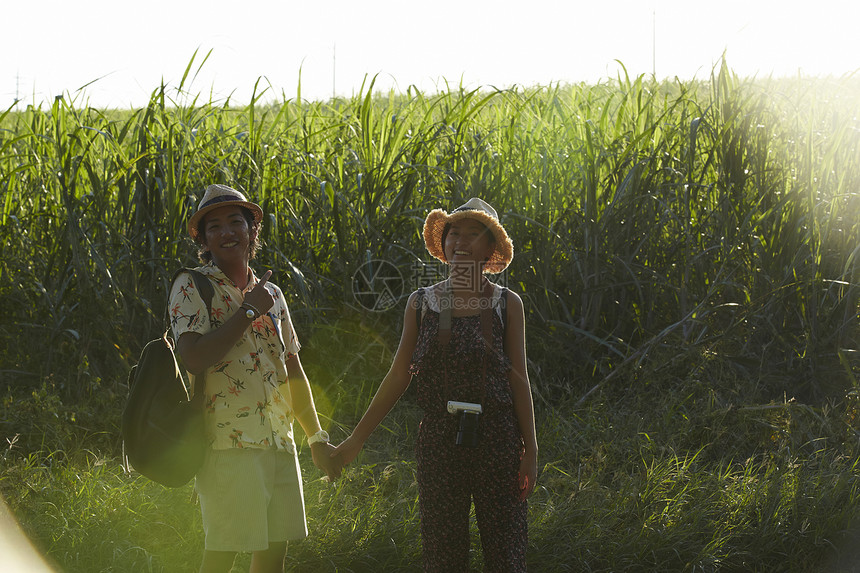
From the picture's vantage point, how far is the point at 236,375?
7.45 feet

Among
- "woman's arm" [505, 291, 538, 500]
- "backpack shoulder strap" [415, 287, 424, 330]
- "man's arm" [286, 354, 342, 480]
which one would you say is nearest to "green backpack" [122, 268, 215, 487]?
"man's arm" [286, 354, 342, 480]

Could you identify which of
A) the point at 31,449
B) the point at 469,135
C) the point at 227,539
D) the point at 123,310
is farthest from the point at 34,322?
the point at 227,539

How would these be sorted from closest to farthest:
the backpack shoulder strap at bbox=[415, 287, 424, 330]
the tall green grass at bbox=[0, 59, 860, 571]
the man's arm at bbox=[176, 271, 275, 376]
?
the man's arm at bbox=[176, 271, 275, 376] → the backpack shoulder strap at bbox=[415, 287, 424, 330] → the tall green grass at bbox=[0, 59, 860, 571]

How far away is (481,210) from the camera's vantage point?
2.41 m

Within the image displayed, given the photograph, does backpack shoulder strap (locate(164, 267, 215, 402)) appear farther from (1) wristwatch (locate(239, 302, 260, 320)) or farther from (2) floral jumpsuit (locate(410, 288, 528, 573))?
(2) floral jumpsuit (locate(410, 288, 528, 573))

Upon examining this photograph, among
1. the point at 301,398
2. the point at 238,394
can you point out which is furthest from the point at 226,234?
the point at 301,398

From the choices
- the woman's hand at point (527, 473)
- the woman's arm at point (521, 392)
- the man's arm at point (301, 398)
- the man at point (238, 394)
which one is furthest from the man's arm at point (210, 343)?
the woman's hand at point (527, 473)

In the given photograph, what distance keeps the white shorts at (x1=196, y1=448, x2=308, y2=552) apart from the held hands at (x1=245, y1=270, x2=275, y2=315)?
1.27 ft

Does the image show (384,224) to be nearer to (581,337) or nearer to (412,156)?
(412,156)

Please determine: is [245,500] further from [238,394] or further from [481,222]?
[481,222]

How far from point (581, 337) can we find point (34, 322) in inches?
122

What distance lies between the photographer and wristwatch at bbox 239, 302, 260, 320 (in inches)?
85.5

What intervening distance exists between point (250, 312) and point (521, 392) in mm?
792

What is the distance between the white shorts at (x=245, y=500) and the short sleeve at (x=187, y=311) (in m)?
0.34
